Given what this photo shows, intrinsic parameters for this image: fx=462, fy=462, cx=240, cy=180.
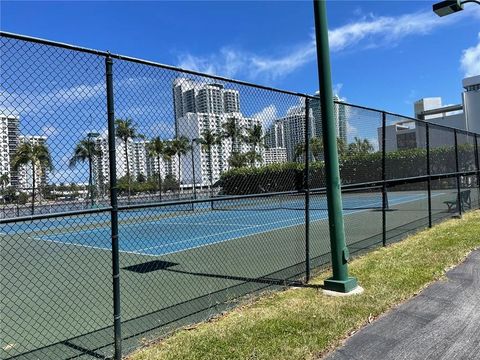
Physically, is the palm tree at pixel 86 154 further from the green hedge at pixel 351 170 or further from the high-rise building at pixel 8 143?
the green hedge at pixel 351 170

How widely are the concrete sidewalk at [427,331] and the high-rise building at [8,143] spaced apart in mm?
3449

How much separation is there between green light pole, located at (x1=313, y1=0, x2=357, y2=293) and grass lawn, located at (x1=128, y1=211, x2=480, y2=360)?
1.20ft

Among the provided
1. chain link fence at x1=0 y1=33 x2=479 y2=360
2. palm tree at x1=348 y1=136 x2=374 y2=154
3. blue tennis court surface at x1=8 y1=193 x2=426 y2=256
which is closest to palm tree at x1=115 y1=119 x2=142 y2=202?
chain link fence at x1=0 y1=33 x2=479 y2=360

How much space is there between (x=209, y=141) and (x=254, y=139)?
1206 millimetres

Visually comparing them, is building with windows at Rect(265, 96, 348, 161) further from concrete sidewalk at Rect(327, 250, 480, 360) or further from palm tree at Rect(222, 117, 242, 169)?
concrete sidewalk at Rect(327, 250, 480, 360)

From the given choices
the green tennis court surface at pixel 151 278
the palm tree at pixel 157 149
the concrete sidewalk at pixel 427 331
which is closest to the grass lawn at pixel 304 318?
the concrete sidewalk at pixel 427 331

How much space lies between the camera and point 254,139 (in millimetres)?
7324

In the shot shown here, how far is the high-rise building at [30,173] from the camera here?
4250mm

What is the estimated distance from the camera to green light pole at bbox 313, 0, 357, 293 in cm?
668

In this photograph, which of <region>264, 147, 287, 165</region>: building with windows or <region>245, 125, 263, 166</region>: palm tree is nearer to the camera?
<region>245, 125, 263, 166</region>: palm tree

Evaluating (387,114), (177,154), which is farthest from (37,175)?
(387,114)

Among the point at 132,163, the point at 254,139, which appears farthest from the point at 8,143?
the point at 254,139

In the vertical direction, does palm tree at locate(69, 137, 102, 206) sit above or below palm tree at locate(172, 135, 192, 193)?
below

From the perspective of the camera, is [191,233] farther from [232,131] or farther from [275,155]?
[232,131]
